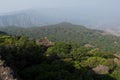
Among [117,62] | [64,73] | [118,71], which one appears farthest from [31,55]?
[117,62]

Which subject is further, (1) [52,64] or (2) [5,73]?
(1) [52,64]

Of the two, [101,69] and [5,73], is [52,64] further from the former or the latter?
[5,73]

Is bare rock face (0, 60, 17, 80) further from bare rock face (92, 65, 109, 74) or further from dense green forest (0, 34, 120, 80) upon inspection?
bare rock face (92, 65, 109, 74)

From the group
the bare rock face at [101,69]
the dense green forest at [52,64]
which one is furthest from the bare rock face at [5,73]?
the bare rock face at [101,69]

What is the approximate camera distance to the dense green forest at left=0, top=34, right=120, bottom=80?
28.2 m

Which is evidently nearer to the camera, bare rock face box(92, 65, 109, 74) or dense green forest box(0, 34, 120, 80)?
dense green forest box(0, 34, 120, 80)

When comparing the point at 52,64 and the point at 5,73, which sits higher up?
the point at 5,73

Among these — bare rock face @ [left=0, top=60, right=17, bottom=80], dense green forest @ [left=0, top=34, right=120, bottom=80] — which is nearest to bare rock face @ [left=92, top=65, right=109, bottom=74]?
dense green forest @ [left=0, top=34, right=120, bottom=80]

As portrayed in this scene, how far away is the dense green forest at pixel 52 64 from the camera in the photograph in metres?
28.2

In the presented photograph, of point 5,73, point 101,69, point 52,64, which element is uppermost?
point 5,73

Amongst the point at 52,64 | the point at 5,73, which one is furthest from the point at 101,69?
the point at 5,73

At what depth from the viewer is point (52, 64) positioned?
3403 cm

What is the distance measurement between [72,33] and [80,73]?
13793cm

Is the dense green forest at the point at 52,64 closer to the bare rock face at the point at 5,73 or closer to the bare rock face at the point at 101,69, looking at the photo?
the bare rock face at the point at 101,69
